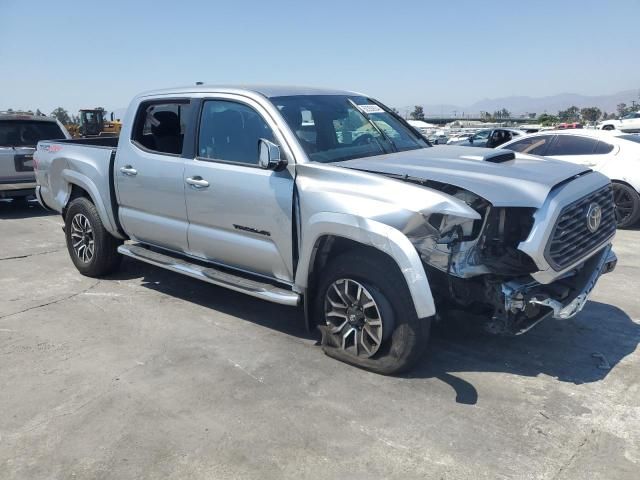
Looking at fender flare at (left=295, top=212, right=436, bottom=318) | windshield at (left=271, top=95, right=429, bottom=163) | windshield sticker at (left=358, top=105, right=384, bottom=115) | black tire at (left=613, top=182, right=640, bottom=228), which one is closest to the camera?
fender flare at (left=295, top=212, right=436, bottom=318)

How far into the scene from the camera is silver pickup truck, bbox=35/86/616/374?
11.9 ft

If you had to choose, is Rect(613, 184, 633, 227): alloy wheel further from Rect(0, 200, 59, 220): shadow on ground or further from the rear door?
Rect(0, 200, 59, 220): shadow on ground

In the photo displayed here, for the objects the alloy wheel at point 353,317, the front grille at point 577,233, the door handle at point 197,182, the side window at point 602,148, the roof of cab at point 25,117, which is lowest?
the alloy wheel at point 353,317

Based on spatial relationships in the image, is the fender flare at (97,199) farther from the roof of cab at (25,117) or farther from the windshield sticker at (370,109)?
the roof of cab at (25,117)

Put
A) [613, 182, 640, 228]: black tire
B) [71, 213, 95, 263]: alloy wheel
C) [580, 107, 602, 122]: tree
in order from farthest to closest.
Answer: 1. [580, 107, 602, 122]: tree
2. [613, 182, 640, 228]: black tire
3. [71, 213, 95, 263]: alloy wheel

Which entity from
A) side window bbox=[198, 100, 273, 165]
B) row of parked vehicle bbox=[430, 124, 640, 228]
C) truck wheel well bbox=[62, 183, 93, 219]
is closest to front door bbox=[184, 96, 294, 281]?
side window bbox=[198, 100, 273, 165]

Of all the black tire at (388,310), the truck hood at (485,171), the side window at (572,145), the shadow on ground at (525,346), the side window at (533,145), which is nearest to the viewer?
the truck hood at (485,171)

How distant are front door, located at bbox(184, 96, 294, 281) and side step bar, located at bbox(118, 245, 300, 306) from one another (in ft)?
0.37

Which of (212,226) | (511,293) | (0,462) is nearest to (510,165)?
(511,293)

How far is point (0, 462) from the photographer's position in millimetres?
3104

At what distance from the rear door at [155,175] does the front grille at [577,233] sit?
3039 mm

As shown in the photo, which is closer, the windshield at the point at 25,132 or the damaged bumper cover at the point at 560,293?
the damaged bumper cover at the point at 560,293

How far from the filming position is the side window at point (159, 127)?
5527 mm

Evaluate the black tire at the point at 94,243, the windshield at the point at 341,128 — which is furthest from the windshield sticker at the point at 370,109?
the black tire at the point at 94,243
